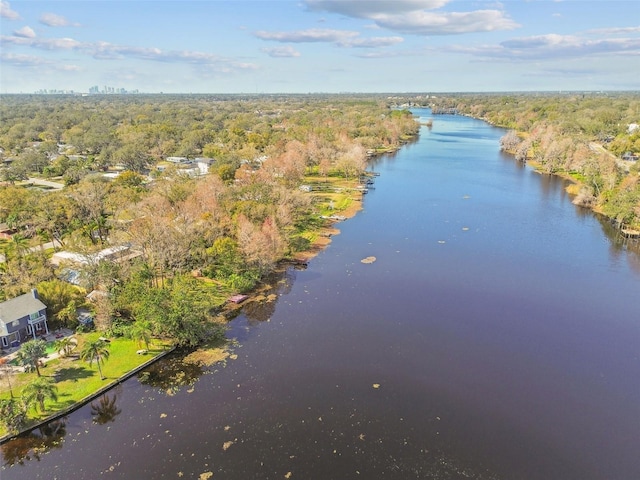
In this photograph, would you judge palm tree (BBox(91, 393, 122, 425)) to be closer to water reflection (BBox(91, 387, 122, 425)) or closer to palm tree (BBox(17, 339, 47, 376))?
water reflection (BBox(91, 387, 122, 425))

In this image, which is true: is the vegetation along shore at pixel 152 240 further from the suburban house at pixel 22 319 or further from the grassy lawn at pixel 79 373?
the suburban house at pixel 22 319

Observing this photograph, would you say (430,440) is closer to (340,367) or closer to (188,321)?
(340,367)

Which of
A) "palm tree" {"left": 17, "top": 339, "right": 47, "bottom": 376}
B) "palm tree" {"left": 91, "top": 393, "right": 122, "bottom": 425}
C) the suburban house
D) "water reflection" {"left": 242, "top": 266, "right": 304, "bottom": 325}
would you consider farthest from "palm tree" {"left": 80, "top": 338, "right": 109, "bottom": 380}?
"water reflection" {"left": 242, "top": 266, "right": 304, "bottom": 325}

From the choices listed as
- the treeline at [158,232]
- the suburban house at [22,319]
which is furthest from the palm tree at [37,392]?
the suburban house at [22,319]

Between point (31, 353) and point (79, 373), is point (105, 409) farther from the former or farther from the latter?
point (31, 353)

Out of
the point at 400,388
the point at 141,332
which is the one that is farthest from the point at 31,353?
the point at 400,388
